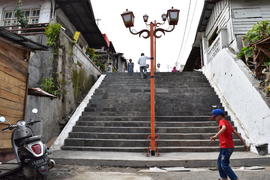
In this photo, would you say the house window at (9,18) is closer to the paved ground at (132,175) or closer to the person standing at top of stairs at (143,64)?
the person standing at top of stairs at (143,64)

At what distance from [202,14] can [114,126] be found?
8.97 meters

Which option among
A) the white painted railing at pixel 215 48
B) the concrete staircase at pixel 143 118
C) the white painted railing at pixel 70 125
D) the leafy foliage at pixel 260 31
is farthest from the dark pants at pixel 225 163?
the white painted railing at pixel 215 48

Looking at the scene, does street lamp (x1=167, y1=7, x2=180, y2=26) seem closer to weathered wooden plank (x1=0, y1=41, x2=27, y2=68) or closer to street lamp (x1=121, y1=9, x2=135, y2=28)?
street lamp (x1=121, y1=9, x2=135, y2=28)

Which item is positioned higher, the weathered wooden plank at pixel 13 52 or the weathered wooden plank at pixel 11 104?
Answer: the weathered wooden plank at pixel 13 52

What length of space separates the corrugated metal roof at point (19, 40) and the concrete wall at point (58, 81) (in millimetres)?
1430

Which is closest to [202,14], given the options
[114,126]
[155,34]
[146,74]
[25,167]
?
[146,74]

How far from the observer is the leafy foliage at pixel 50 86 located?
675 cm

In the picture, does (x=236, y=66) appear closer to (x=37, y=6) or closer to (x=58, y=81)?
(x=58, y=81)

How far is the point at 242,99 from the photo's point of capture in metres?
6.43

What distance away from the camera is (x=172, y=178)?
388 cm

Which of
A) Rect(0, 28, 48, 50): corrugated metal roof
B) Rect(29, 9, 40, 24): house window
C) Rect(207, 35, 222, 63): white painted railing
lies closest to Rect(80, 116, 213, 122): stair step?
Rect(0, 28, 48, 50): corrugated metal roof

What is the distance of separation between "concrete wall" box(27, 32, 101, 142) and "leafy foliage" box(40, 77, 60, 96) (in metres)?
0.18

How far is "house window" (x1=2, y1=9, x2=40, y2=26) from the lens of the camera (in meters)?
10.8

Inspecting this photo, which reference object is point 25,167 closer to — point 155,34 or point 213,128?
point 155,34
